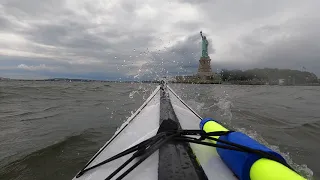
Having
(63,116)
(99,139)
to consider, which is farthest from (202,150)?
(63,116)

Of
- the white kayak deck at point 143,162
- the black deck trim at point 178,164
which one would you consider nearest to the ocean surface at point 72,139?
the white kayak deck at point 143,162

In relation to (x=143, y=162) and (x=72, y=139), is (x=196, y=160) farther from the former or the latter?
(x=72, y=139)

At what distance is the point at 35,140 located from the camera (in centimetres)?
572

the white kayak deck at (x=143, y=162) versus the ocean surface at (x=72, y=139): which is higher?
the white kayak deck at (x=143, y=162)

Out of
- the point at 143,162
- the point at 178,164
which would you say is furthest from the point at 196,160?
the point at 143,162

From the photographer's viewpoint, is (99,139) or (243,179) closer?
(243,179)

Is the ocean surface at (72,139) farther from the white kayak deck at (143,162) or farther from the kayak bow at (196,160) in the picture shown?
the kayak bow at (196,160)

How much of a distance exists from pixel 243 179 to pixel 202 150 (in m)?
0.63

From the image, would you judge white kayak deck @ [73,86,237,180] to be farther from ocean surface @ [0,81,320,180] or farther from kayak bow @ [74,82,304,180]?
ocean surface @ [0,81,320,180]

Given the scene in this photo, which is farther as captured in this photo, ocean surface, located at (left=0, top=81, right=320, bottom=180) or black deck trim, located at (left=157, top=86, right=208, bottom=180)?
ocean surface, located at (left=0, top=81, right=320, bottom=180)

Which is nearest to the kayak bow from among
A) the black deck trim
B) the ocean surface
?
the black deck trim

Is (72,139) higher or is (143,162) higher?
(143,162)

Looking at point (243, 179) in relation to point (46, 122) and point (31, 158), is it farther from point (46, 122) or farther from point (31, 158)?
point (46, 122)

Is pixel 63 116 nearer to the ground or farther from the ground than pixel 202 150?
nearer to the ground
